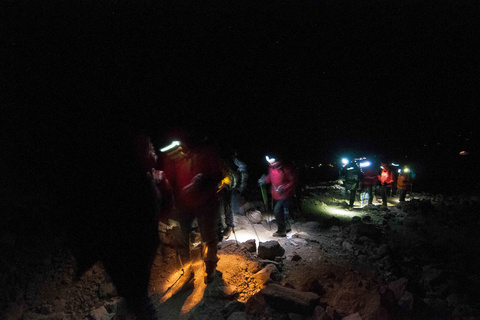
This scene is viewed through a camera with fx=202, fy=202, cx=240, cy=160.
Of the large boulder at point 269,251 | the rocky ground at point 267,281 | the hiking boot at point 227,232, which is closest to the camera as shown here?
the rocky ground at point 267,281

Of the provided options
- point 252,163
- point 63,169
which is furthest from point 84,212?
point 252,163

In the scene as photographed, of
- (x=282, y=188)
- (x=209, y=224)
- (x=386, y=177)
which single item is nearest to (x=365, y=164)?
(x=386, y=177)

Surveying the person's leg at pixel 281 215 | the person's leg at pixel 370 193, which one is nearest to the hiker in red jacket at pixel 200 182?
the person's leg at pixel 281 215

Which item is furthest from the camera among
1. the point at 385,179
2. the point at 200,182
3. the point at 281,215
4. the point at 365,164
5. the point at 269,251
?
the point at 385,179

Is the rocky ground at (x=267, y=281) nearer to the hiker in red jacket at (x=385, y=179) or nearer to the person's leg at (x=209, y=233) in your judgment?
the person's leg at (x=209, y=233)

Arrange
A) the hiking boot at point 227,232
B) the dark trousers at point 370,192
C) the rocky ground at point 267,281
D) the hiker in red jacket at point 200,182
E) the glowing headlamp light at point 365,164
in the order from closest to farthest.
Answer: the rocky ground at point 267,281 < the hiker in red jacket at point 200,182 < the hiking boot at point 227,232 < the glowing headlamp light at point 365,164 < the dark trousers at point 370,192

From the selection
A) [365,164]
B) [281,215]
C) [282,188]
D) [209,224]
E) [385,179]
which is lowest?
[385,179]

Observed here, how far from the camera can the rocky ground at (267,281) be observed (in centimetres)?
270

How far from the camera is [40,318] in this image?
2855mm

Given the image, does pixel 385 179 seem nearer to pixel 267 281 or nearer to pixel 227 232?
pixel 227 232

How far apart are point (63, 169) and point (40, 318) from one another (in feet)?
10.5

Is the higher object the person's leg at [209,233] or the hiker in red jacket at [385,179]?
the person's leg at [209,233]

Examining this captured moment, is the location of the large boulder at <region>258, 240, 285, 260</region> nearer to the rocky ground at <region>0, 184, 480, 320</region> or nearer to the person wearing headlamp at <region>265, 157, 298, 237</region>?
the rocky ground at <region>0, 184, 480, 320</region>

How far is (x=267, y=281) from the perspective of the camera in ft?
11.3
